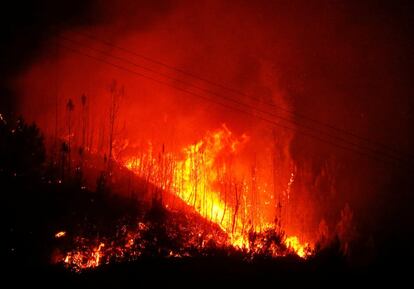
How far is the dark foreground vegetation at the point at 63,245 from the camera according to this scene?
78.7 feet

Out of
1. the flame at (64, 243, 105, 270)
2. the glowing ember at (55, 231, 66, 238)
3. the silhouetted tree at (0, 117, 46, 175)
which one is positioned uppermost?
the silhouetted tree at (0, 117, 46, 175)

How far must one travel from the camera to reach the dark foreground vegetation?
24.0m

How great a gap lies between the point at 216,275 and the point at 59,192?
592 inches

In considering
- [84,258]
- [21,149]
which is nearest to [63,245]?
[84,258]

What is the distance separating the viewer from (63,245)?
28922 millimetres

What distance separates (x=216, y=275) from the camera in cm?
2531

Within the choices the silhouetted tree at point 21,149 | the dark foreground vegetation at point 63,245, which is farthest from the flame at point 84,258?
the silhouetted tree at point 21,149

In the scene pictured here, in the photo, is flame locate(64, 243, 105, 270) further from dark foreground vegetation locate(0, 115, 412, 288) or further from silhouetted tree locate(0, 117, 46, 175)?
silhouetted tree locate(0, 117, 46, 175)

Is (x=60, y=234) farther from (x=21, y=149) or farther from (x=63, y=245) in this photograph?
(x=21, y=149)

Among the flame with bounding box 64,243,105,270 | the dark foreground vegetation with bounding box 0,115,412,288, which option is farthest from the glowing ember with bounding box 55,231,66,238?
the flame with bounding box 64,243,105,270

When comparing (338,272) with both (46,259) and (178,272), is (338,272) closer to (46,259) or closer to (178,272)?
(178,272)

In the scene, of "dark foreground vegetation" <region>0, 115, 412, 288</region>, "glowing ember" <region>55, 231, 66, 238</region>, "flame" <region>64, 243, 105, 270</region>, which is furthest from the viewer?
"glowing ember" <region>55, 231, 66, 238</region>

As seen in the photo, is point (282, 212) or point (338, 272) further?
point (282, 212)

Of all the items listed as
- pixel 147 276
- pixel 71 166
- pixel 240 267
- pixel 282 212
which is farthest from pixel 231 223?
pixel 147 276
